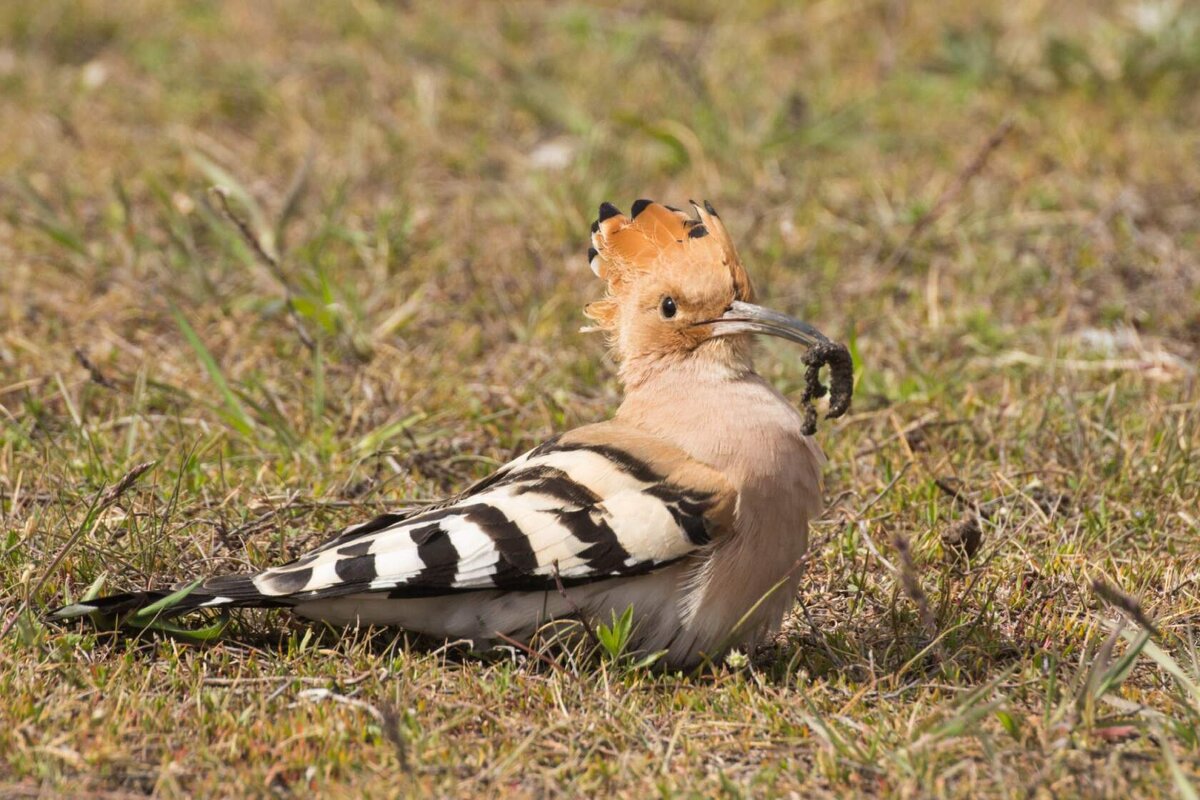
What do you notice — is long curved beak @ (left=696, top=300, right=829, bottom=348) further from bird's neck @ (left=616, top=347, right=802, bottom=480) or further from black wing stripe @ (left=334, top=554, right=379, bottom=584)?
black wing stripe @ (left=334, top=554, right=379, bottom=584)

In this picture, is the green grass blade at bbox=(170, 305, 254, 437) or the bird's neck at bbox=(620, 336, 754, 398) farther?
the green grass blade at bbox=(170, 305, 254, 437)

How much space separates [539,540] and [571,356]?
1.44 meters

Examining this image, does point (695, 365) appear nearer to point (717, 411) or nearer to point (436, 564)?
point (717, 411)

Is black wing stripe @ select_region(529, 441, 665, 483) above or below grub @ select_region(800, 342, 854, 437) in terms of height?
below

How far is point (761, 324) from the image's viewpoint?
284cm

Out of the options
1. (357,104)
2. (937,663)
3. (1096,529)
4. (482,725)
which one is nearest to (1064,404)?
(1096,529)

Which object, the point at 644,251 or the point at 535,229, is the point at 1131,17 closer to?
the point at 535,229

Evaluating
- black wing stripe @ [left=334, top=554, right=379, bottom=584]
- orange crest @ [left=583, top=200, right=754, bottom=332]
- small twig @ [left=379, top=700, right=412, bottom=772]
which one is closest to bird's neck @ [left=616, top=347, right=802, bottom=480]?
orange crest @ [left=583, top=200, right=754, bottom=332]

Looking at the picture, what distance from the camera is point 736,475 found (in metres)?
2.69

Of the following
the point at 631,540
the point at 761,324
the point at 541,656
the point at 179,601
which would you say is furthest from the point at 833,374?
the point at 179,601

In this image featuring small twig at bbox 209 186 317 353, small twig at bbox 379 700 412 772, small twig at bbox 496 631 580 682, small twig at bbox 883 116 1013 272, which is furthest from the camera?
small twig at bbox 883 116 1013 272

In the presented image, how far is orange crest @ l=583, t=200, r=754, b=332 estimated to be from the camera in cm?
289

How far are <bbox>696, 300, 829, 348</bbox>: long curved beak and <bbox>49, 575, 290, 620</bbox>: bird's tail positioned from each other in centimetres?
97

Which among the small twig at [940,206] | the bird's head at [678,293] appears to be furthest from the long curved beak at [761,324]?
the small twig at [940,206]
